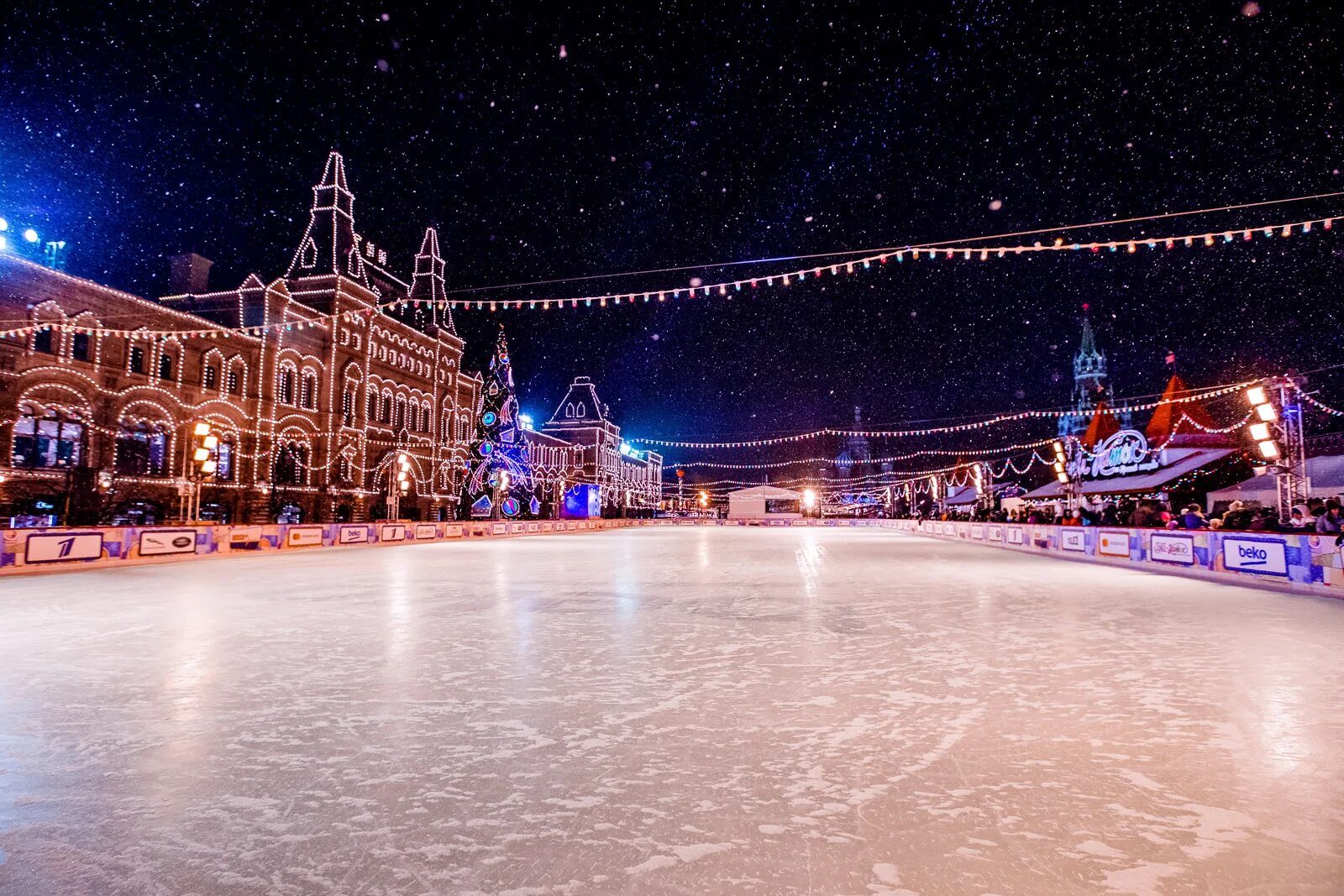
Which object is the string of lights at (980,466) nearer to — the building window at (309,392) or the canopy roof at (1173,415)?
the canopy roof at (1173,415)

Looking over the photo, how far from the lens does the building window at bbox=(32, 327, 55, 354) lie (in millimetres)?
25250

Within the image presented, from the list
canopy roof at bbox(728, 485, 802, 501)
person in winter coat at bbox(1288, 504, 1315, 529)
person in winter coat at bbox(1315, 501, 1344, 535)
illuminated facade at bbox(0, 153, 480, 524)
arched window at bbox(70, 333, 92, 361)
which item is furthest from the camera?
canopy roof at bbox(728, 485, 802, 501)

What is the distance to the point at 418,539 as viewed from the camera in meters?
31.2

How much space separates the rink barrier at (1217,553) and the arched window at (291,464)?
32484 millimetres

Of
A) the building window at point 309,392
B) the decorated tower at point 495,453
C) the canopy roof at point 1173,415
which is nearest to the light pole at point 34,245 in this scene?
the building window at point 309,392

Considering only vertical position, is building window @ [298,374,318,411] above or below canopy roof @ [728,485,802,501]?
above

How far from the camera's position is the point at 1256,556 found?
14477 mm

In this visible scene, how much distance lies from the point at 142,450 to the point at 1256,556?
35200mm

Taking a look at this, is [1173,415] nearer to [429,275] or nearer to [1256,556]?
[1256,556]

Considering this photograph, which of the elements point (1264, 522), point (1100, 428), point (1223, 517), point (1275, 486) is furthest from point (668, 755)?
point (1100, 428)

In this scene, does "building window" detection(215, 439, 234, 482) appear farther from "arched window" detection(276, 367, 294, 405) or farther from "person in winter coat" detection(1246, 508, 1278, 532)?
"person in winter coat" detection(1246, 508, 1278, 532)

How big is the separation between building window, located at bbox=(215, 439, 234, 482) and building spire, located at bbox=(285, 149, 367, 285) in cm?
1185

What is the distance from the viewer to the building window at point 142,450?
28109 millimetres

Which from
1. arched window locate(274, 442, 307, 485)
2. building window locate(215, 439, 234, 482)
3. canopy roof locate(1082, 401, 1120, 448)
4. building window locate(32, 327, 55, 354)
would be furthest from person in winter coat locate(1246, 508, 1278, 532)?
arched window locate(274, 442, 307, 485)
